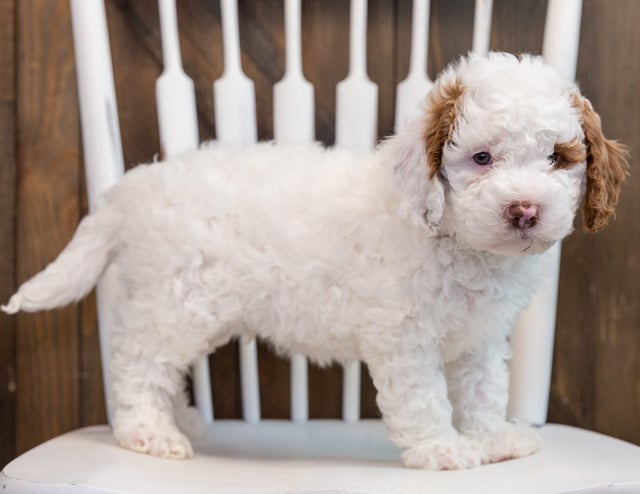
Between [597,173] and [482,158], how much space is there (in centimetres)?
11

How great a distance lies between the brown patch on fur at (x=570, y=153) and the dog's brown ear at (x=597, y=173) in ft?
0.04

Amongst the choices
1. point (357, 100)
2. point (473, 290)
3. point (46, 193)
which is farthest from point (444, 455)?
point (46, 193)

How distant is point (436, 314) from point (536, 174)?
19 cm

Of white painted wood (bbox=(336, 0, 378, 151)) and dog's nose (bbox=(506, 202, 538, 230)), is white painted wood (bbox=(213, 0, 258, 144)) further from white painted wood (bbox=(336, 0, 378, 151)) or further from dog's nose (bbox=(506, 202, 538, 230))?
dog's nose (bbox=(506, 202, 538, 230))

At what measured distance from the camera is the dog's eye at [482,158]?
2.71 feet

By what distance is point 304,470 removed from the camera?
86 cm

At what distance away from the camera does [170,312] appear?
3.17 ft

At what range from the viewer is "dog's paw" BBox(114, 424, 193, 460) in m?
0.94

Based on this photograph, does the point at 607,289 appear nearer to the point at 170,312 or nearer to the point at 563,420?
the point at 563,420

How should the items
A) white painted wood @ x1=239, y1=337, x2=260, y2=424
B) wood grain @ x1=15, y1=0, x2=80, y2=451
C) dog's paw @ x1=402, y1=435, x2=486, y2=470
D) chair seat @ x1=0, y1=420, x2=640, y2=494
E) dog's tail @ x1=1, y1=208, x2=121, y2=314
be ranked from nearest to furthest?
1. chair seat @ x1=0, y1=420, x2=640, y2=494
2. dog's paw @ x1=402, y1=435, x2=486, y2=470
3. dog's tail @ x1=1, y1=208, x2=121, y2=314
4. white painted wood @ x1=239, y1=337, x2=260, y2=424
5. wood grain @ x1=15, y1=0, x2=80, y2=451

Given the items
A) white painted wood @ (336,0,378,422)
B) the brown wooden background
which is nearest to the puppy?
white painted wood @ (336,0,378,422)

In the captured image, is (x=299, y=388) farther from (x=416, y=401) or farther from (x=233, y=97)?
(x=233, y=97)

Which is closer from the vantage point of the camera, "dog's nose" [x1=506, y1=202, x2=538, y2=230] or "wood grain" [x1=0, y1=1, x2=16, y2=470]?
"dog's nose" [x1=506, y1=202, x2=538, y2=230]

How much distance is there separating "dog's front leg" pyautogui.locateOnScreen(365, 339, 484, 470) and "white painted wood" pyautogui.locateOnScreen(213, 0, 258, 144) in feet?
1.17
